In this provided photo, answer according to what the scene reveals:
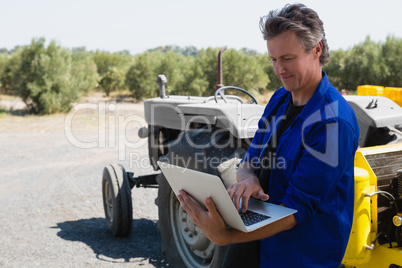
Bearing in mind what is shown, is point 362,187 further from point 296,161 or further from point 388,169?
point 296,161

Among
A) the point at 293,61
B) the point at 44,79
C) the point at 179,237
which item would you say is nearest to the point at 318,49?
the point at 293,61

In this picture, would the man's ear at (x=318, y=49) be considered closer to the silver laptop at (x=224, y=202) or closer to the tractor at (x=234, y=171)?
the silver laptop at (x=224, y=202)

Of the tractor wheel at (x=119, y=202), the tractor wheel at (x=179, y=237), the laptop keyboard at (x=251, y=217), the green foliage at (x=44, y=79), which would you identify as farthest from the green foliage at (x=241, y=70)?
the laptop keyboard at (x=251, y=217)

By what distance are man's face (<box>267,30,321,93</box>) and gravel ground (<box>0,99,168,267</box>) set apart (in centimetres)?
287

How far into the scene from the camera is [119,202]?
4.51 meters

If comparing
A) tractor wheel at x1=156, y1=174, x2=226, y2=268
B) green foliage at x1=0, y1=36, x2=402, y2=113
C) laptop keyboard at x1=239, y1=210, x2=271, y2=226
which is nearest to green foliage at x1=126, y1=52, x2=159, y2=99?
green foliage at x1=0, y1=36, x2=402, y2=113

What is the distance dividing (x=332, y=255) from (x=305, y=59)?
2.46 feet

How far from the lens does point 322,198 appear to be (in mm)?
1501


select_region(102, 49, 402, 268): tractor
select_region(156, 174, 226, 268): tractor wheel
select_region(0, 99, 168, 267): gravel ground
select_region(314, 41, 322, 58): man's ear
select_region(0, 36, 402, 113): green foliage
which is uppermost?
select_region(0, 36, 402, 113): green foliage

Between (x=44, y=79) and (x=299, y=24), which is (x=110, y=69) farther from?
(x=299, y=24)

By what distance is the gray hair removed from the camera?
60.9 inches

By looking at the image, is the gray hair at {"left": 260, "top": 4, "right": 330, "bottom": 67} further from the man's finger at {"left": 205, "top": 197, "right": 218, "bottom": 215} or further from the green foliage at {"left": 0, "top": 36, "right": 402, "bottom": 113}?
the green foliage at {"left": 0, "top": 36, "right": 402, "bottom": 113}

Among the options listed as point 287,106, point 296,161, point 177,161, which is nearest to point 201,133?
point 177,161

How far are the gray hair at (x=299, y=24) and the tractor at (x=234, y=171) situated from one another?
44.9 inches
